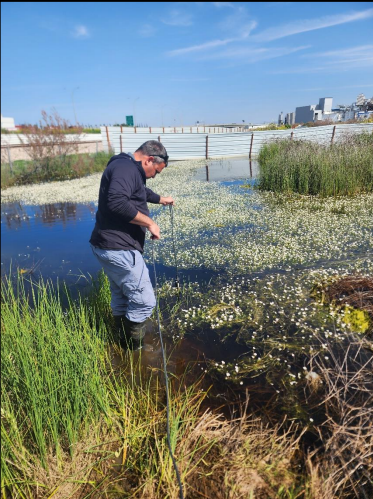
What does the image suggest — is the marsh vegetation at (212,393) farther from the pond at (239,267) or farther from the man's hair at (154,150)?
the man's hair at (154,150)

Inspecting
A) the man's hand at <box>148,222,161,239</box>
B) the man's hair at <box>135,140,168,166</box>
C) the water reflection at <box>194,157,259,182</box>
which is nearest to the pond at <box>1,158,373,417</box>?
the man's hand at <box>148,222,161,239</box>

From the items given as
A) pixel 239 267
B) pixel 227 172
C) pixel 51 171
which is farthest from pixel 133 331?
pixel 51 171

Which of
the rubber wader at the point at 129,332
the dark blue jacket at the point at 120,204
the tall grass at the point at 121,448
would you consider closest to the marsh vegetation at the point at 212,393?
the tall grass at the point at 121,448

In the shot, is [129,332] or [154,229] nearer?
[154,229]

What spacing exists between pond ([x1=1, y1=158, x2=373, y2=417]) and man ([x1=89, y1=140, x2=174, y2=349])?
0.90 metres

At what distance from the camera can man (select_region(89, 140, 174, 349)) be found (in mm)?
2844

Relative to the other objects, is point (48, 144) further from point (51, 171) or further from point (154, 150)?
point (154, 150)

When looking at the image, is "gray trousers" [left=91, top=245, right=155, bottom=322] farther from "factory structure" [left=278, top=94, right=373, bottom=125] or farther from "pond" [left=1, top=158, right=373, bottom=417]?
"factory structure" [left=278, top=94, right=373, bottom=125]

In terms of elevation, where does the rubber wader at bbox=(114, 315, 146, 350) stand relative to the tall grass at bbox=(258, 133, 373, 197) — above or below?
below

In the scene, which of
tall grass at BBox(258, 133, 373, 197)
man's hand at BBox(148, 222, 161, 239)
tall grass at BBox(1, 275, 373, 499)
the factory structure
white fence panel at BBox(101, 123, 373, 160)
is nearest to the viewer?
tall grass at BBox(1, 275, 373, 499)

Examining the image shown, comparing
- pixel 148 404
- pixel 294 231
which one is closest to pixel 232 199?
pixel 294 231

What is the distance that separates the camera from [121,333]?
362 centimetres

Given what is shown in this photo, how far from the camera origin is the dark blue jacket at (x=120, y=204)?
9.20 ft

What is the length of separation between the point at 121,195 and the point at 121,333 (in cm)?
175
